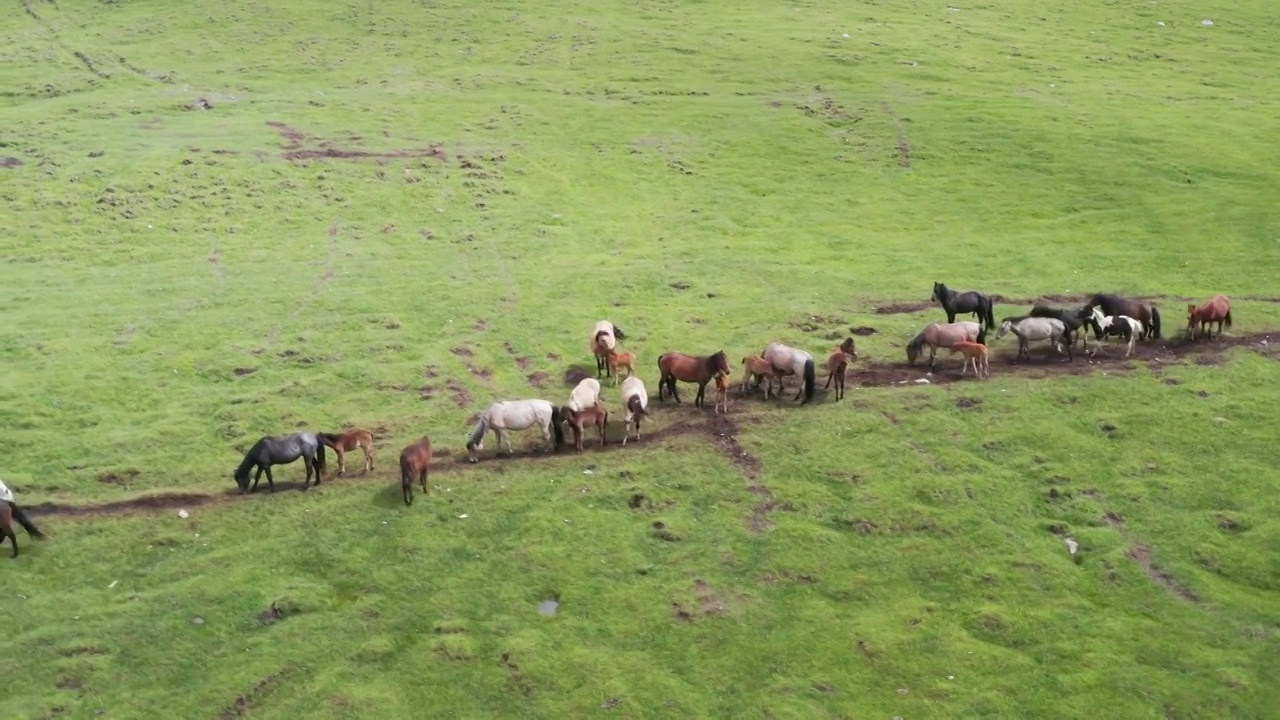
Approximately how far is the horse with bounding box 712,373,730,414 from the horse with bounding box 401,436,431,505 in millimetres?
6371

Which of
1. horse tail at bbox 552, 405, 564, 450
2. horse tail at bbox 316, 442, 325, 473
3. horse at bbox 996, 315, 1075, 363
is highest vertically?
horse at bbox 996, 315, 1075, 363

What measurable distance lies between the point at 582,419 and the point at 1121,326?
14.2 metres

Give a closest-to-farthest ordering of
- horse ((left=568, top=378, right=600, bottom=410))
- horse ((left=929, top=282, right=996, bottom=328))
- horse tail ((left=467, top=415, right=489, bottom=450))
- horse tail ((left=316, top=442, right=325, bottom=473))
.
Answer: horse tail ((left=316, top=442, right=325, bottom=473)) → horse tail ((left=467, top=415, right=489, bottom=450)) → horse ((left=568, top=378, right=600, bottom=410)) → horse ((left=929, top=282, right=996, bottom=328))

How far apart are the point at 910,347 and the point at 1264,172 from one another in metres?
25.3

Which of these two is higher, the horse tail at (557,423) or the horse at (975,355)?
the horse at (975,355)

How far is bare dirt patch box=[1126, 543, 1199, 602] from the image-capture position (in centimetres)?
1719

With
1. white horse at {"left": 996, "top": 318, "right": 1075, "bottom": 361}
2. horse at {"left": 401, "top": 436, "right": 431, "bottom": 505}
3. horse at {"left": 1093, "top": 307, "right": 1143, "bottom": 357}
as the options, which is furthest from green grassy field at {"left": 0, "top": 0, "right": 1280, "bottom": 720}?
horse at {"left": 1093, "top": 307, "right": 1143, "bottom": 357}

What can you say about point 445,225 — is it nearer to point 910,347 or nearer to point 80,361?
point 80,361

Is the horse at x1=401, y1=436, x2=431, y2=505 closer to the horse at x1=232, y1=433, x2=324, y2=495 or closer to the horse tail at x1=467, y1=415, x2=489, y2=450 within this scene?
the horse tail at x1=467, y1=415, x2=489, y2=450

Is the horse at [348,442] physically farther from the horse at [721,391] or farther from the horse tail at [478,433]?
the horse at [721,391]


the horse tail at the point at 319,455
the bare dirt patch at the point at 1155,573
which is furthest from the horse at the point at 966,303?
the horse tail at the point at 319,455

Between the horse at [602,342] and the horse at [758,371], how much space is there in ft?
11.2

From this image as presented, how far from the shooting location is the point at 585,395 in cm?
2256

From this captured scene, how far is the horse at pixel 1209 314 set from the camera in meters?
27.1
